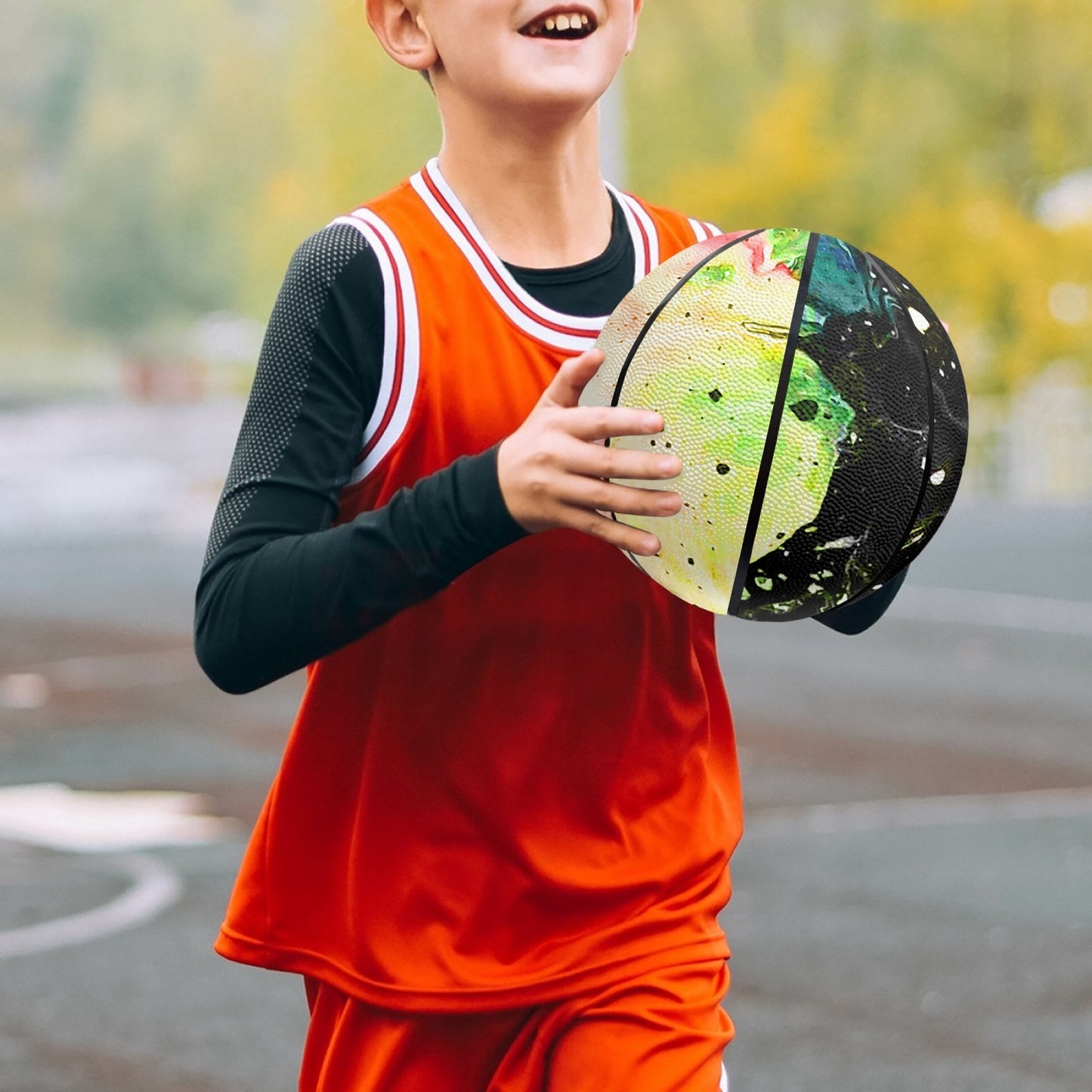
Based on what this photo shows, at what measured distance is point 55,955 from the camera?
7.14 m

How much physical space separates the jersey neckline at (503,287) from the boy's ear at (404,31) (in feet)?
0.51

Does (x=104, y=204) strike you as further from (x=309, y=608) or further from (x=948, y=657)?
(x=309, y=608)

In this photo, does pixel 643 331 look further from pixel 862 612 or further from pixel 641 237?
pixel 862 612

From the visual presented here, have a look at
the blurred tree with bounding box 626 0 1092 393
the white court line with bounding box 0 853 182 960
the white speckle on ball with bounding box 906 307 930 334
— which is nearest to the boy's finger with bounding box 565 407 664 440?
the white speckle on ball with bounding box 906 307 930 334

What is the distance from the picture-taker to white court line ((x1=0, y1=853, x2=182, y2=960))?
7289mm

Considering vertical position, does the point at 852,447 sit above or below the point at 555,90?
below

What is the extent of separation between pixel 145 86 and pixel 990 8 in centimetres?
2509

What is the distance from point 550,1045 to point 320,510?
732 mm

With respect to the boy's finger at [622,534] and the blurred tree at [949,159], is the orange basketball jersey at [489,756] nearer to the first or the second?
the boy's finger at [622,534]

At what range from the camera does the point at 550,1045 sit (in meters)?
2.78

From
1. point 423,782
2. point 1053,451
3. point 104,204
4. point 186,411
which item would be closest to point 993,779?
point 423,782

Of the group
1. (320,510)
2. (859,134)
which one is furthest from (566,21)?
(859,134)

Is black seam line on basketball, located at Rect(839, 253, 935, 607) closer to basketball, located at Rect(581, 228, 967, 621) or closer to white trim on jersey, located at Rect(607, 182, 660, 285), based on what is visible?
basketball, located at Rect(581, 228, 967, 621)

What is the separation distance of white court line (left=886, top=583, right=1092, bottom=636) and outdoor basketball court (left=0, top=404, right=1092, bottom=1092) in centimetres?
5
